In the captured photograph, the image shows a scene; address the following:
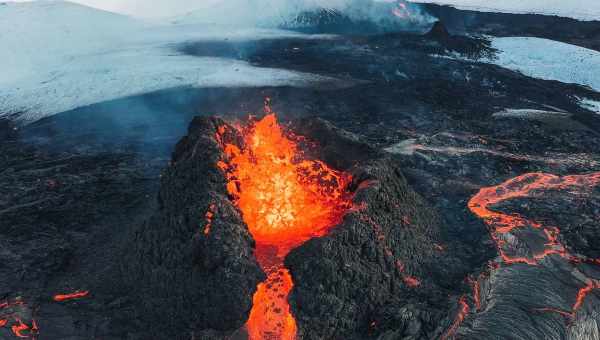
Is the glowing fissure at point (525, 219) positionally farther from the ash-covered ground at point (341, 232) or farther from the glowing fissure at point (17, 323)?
the glowing fissure at point (17, 323)

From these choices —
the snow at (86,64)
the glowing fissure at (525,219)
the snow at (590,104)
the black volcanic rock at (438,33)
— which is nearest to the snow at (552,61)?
the snow at (590,104)

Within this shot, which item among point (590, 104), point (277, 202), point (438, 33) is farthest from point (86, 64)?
point (590, 104)

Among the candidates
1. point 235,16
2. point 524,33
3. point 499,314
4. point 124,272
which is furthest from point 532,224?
point 235,16

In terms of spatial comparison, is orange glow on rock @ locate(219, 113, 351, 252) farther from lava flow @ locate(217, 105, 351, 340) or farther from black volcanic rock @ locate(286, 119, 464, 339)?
black volcanic rock @ locate(286, 119, 464, 339)

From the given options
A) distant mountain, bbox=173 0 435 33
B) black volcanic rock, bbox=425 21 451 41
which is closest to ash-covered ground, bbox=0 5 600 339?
black volcanic rock, bbox=425 21 451 41

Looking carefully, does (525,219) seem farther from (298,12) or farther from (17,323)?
(298,12)

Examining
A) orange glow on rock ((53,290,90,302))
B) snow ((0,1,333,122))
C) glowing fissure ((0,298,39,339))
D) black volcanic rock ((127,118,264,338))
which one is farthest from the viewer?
snow ((0,1,333,122))
